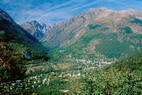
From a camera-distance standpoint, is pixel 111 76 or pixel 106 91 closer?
pixel 106 91

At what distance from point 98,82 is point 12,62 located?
54.4 meters

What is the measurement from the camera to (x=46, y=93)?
138 m

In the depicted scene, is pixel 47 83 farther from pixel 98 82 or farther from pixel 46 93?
pixel 98 82

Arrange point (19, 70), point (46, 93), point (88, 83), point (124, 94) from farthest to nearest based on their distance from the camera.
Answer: point (46, 93), point (88, 83), point (124, 94), point (19, 70)

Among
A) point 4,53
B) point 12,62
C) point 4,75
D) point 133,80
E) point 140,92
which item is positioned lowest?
Answer: point 140,92

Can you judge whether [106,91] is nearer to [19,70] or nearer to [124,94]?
[124,94]

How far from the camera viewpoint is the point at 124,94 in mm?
54094

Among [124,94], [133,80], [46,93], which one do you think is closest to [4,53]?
[124,94]

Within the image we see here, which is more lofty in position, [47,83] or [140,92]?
[140,92]

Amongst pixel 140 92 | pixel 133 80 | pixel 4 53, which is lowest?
pixel 140 92

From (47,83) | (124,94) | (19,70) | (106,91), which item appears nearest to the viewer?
(19,70)

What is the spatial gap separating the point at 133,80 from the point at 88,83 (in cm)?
2011

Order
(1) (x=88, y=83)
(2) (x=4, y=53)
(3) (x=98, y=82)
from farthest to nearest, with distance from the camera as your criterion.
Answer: (1) (x=88, y=83) → (3) (x=98, y=82) → (2) (x=4, y=53)

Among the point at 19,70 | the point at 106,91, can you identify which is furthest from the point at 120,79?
the point at 19,70
